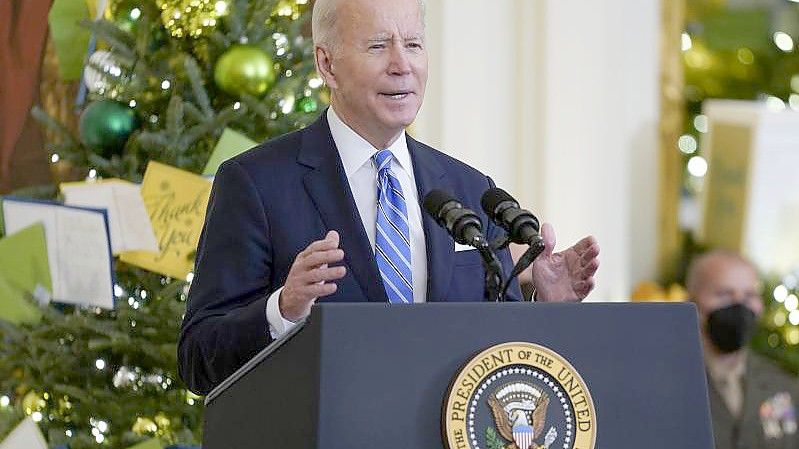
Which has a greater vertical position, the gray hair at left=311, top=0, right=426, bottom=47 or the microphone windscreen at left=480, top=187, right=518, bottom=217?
the gray hair at left=311, top=0, right=426, bottom=47

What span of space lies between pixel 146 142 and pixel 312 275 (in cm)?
182

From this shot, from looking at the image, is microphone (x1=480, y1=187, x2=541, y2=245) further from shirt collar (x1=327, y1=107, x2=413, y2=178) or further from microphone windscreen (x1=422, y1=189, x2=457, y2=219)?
shirt collar (x1=327, y1=107, x2=413, y2=178)

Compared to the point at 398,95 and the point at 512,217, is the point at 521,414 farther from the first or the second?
the point at 398,95

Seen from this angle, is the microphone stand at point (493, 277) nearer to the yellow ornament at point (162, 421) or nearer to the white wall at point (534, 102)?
the yellow ornament at point (162, 421)

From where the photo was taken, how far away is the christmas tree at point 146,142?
364 centimetres

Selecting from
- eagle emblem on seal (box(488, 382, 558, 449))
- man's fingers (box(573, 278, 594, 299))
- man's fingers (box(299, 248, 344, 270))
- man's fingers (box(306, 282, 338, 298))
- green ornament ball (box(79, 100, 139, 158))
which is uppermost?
green ornament ball (box(79, 100, 139, 158))

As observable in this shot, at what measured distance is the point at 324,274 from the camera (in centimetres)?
192

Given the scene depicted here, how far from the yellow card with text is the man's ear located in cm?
119

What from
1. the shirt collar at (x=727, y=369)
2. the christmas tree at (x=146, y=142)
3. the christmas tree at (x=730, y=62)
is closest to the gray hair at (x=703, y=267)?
the shirt collar at (x=727, y=369)

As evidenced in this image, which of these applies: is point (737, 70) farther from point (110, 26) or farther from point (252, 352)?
point (252, 352)

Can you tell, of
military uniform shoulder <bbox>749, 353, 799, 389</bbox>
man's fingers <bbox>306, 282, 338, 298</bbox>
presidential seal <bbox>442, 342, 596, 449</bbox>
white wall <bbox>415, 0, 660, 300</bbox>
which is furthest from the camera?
military uniform shoulder <bbox>749, 353, 799, 389</bbox>

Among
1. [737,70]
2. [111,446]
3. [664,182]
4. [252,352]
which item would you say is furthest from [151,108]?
[737,70]

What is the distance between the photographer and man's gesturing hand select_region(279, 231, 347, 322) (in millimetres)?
1896

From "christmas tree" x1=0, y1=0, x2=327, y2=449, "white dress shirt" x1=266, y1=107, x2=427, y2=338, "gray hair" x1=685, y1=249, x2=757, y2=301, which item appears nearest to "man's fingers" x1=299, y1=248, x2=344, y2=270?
"white dress shirt" x1=266, y1=107, x2=427, y2=338
